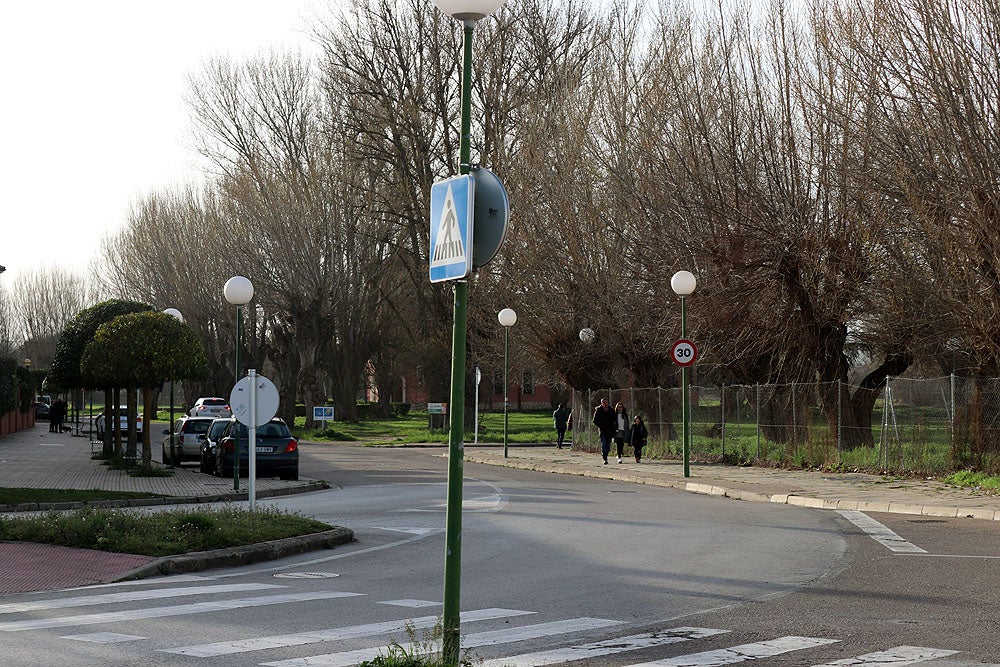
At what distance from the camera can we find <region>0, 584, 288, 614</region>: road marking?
951 centimetres

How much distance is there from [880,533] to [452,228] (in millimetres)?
10619

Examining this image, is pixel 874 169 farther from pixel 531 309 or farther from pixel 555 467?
pixel 531 309

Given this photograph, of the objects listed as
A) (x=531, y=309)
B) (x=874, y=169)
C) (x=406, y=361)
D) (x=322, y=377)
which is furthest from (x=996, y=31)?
(x=322, y=377)

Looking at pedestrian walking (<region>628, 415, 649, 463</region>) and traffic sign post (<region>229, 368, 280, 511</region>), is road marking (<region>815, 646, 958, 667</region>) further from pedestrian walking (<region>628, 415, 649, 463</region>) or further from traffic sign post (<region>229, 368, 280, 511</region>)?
pedestrian walking (<region>628, 415, 649, 463</region>)

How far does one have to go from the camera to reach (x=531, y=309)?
1485 inches

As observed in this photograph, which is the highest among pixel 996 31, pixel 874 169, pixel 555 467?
pixel 996 31

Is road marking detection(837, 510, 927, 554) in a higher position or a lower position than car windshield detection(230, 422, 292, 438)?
lower

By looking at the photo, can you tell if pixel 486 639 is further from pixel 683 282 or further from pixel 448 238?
pixel 683 282

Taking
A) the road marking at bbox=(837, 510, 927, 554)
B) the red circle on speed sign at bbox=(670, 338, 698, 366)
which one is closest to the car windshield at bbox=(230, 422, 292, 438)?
the red circle on speed sign at bbox=(670, 338, 698, 366)

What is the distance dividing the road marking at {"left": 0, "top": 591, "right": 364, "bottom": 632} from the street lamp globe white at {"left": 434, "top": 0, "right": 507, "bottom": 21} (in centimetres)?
528

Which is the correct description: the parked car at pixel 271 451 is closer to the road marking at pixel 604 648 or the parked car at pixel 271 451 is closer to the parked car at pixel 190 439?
the parked car at pixel 190 439

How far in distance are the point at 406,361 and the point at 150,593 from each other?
63808 millimetres

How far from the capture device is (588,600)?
9.85 metres

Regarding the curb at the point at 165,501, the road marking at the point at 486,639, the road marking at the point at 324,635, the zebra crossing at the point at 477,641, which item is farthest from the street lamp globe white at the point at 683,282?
the road marking at the point at 486,639
